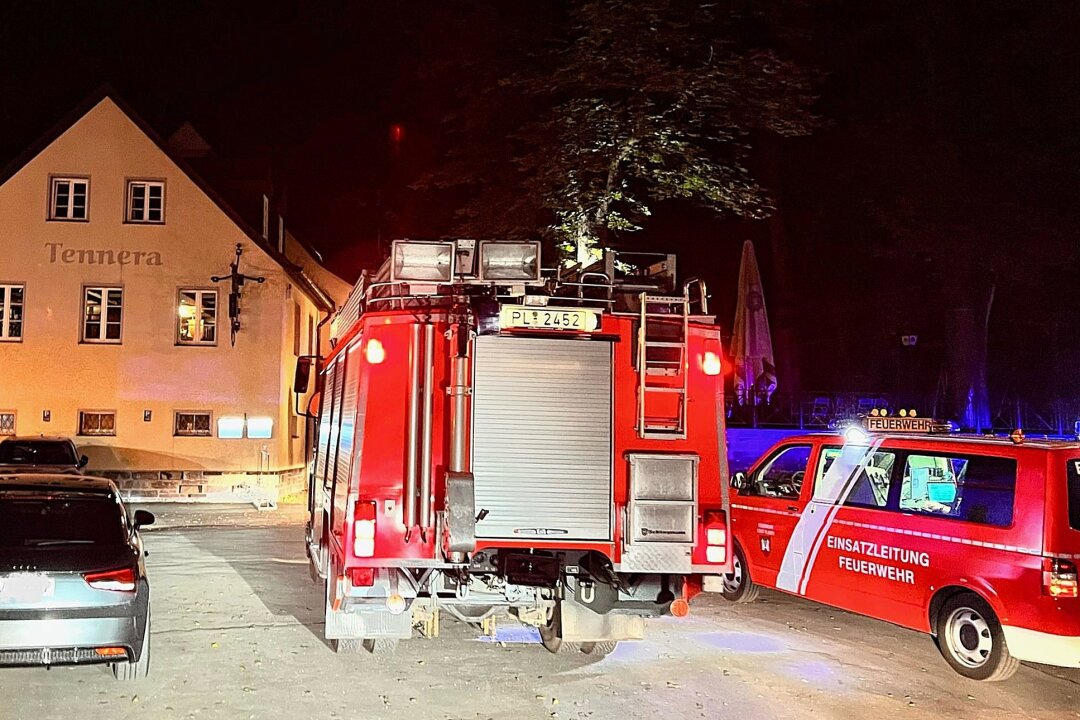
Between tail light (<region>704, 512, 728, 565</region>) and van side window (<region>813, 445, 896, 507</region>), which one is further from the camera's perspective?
van side window (<region>813, 445, 896, 507</region>)

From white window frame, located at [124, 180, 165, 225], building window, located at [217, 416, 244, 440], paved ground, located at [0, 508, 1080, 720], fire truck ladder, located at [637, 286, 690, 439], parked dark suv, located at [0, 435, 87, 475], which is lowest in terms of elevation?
paved ground, located at [0, 508, 1080, 720]

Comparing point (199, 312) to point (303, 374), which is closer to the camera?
point (303, 374)

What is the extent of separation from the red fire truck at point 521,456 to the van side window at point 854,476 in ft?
7.72

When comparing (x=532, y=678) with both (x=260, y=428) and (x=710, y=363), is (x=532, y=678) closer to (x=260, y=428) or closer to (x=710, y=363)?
(x=710, y=363)

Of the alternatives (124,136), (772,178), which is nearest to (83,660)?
(124,136)

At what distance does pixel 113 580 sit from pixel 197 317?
61.0ft

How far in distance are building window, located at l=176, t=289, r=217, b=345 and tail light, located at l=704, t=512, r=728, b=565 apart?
19.4 metres

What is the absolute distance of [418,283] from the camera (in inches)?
275

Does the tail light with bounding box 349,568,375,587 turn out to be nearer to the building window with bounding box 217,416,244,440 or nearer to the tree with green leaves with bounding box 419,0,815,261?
the tree with green leaves with bounding box 419,0,815,261

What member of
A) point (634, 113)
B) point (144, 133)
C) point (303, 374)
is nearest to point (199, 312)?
point (144, 133)

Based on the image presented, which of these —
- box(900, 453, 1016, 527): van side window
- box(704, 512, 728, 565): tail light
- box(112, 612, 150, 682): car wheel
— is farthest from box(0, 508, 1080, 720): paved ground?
box(900, 453, 1016, 527): van side window

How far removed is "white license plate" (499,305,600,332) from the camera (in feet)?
21.6

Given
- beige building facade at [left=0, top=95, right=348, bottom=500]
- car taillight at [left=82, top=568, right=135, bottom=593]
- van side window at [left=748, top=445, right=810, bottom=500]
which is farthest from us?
beige building facade at [left=0, top=95, right=348, bottom=500]

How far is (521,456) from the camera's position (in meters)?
6.67
